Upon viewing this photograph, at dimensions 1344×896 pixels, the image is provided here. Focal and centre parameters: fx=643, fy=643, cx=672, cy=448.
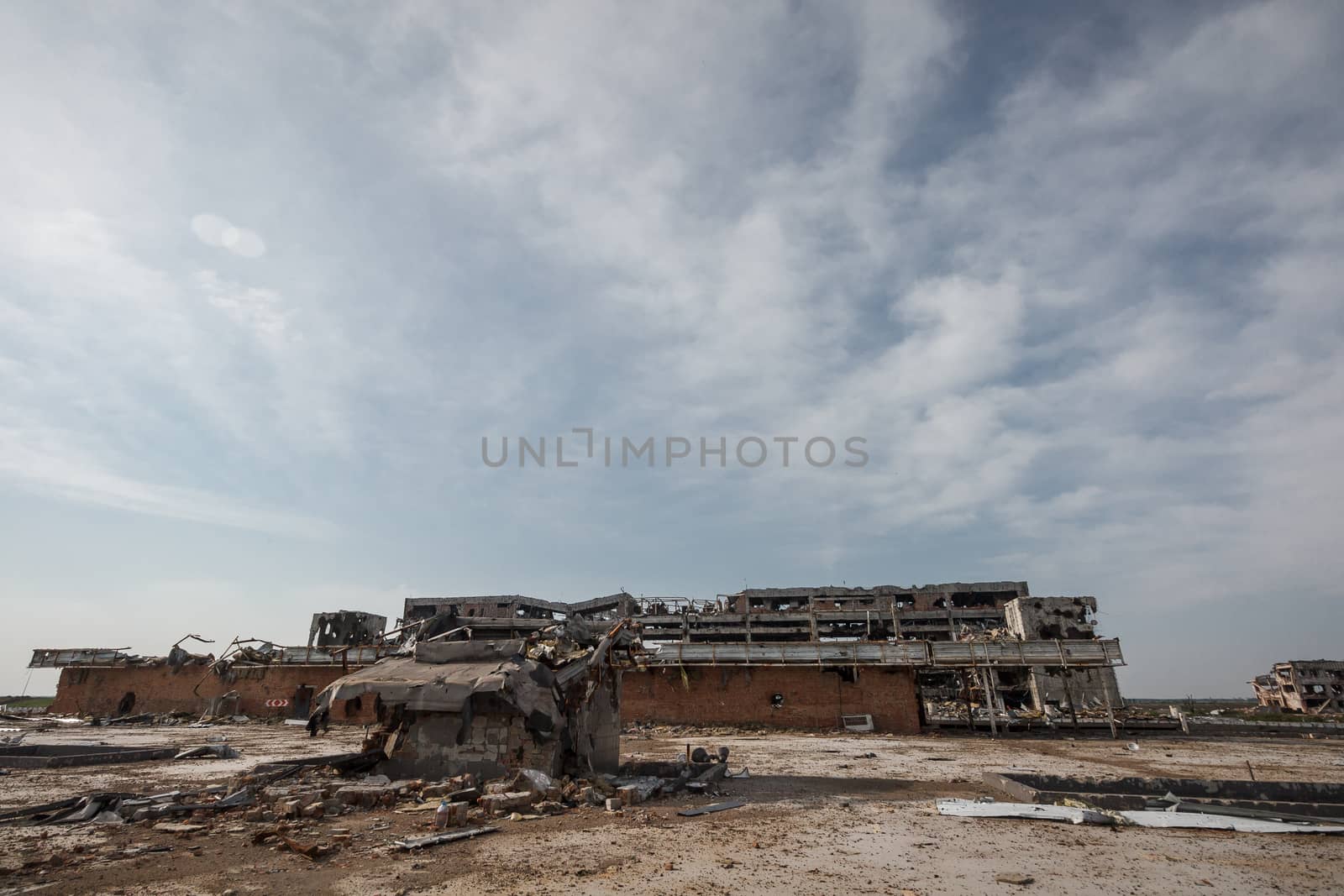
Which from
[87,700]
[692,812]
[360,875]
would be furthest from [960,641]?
[87,700]

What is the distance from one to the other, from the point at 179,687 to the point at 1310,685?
90243 millimetres

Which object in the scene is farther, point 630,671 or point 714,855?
point 630,671

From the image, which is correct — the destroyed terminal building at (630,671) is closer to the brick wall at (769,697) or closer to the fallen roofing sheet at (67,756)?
the brick wall at (769,697)

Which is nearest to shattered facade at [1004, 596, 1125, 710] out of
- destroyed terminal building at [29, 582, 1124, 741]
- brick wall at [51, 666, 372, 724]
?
destroyed terminal building at [29, 582, 1124, 741]

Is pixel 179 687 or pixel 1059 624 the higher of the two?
pixel 1059 624

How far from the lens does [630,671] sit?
91.9 feet

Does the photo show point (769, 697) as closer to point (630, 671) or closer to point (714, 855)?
point (630, 671)

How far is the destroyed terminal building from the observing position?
457 inches

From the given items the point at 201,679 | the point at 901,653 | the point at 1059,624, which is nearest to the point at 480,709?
the point at 901,653

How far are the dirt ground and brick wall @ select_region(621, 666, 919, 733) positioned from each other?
1506 cm

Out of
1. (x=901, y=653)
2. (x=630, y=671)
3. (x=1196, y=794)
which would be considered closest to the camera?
(x=1196, y=794)

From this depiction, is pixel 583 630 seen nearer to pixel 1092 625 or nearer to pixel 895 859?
pixel 895 859

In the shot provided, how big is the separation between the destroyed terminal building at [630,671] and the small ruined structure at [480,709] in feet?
0.11

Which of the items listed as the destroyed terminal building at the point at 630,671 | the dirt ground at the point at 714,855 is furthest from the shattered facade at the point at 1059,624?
the dirt ground at the point at 714,855
